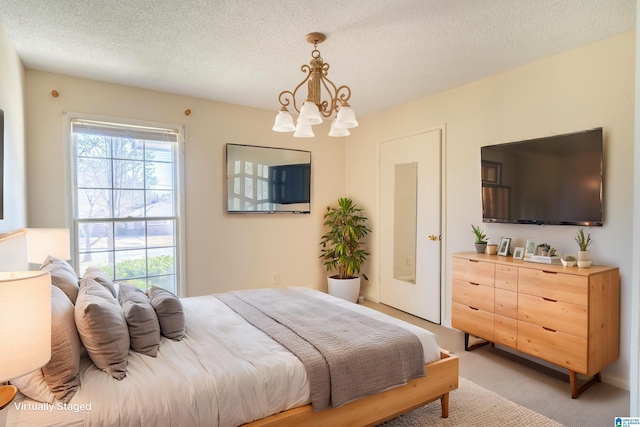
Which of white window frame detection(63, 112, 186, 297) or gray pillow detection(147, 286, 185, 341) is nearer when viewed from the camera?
gray pillow detection(147, 286, 185, 341)

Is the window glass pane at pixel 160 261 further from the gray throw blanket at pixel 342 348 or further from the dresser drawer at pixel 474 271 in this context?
the dresser drawer at pixel 474 271

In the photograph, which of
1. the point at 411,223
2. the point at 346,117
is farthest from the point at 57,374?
the point at 411,223

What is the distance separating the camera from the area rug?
6.86 ft

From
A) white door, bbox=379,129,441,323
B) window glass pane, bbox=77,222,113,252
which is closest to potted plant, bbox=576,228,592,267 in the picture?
white door, bbox=379,129,441,323

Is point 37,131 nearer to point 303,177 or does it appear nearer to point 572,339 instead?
point 303,177

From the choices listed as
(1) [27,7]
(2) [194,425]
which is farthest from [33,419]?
(1) [27,7]

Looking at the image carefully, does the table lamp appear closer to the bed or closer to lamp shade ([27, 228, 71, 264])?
the bed

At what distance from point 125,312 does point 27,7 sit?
6.48 ft

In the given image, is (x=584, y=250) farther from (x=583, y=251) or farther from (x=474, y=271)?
(x=474, y=271)

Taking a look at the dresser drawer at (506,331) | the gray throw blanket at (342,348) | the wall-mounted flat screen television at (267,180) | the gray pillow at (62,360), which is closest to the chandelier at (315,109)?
the gray throw blanket at (342,348)

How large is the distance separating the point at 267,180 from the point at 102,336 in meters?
3.04

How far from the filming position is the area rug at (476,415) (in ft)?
6.86

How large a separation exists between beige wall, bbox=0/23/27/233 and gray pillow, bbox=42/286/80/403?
3.90 ft

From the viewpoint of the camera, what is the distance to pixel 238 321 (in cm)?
227
